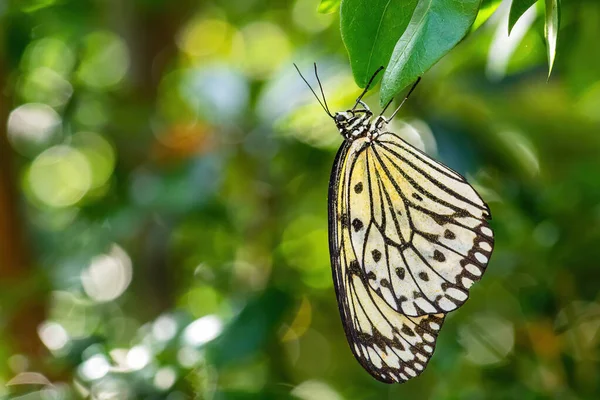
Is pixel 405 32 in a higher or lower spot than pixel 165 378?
lower

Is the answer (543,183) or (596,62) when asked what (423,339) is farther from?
(543,183)

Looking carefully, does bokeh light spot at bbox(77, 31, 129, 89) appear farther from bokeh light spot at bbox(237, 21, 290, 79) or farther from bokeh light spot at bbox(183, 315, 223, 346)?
bokeh light spot at bbox(183, 315, 223, 346)

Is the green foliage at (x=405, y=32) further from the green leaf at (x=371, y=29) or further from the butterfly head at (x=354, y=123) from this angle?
the butterfly head at (x=354, y=123)

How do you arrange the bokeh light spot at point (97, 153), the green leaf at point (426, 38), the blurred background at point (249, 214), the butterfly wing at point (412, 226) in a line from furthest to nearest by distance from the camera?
the bokeh light spot at point (97, 153), the blurred background at point (249, 214), the butterfly wing at point (412, 226), the green leaf at point (426, 38)

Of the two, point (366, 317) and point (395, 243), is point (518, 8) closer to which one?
point (395, 243)

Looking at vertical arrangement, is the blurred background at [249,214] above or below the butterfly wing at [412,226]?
above

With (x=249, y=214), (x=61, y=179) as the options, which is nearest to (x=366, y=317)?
(x=249, y=214)

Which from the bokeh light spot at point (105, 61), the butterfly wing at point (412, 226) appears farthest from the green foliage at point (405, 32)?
the bokeh light spot at point (105, 61)
